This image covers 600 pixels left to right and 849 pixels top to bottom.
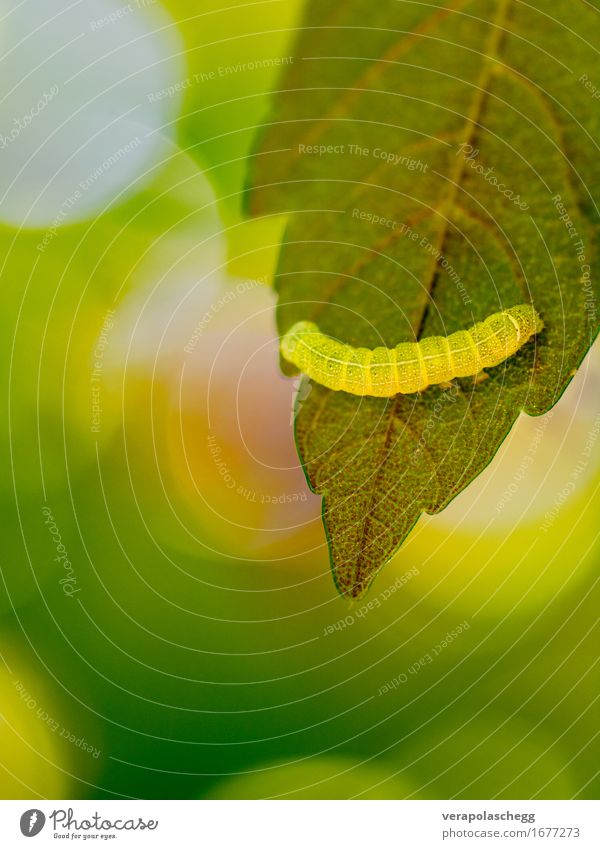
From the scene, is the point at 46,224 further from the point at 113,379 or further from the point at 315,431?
the point at 315,431

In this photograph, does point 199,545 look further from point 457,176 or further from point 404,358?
point 457,176

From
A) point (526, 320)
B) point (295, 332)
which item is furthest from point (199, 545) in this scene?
point (526, 320)

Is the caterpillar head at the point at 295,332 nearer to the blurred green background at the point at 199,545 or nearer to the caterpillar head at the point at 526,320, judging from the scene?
the blurred green background at the point at 199,545

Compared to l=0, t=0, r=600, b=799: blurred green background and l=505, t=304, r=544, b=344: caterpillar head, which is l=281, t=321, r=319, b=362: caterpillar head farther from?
l=505, t=304, r=544, b=344: caterpillar head

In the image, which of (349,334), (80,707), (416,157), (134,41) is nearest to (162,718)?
(80,707)

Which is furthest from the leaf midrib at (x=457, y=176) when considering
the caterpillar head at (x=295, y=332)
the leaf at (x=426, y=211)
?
the caterpillar head at (x=295, y=332)
